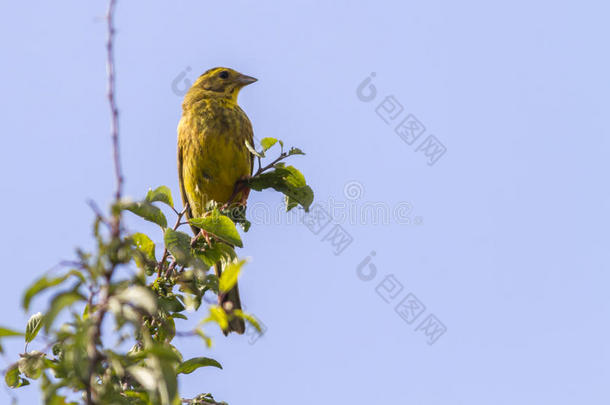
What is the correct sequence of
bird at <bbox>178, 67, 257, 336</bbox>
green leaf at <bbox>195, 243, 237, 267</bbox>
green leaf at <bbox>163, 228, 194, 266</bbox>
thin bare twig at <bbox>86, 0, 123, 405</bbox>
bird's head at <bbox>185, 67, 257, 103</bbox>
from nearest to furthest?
thin bare twig at <bbox>86, 0, 123, 405</bbox>
green leaf at <bbox>163, 228, 194, 266</bbox>
green leaf at <bbox>195, 243, 237, 267</bbox>
bird at <bbox>178, 67, 257, 336</bbox>
bird's head at <bbox>185, 67, 257, 103</bbox>

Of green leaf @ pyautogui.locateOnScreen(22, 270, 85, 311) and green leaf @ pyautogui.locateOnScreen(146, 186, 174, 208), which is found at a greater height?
green leaf @ pyautogui.locateOnScreen(146, 186, 174, 208)

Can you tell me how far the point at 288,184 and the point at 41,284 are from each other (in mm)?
2041

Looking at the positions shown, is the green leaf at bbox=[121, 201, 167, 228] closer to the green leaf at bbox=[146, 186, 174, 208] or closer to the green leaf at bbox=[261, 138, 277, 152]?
the green leaf at bbox=[146, 186, 174, 208]

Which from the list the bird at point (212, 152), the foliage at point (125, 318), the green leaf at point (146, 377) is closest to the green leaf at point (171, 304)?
the foliage at point (125, 318)

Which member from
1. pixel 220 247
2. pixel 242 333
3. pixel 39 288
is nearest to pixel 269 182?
pixel 220 247

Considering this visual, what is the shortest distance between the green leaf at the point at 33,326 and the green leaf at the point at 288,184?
131 centimetres

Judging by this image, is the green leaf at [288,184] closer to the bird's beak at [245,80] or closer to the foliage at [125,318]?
the foliage at [125,318]

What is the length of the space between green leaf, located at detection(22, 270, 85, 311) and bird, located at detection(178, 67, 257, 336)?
3171 millimetres

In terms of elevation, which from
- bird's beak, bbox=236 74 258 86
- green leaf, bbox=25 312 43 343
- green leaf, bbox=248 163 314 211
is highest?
bird's beak, bbox=236 74 258 86

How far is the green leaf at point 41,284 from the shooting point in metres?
1.63

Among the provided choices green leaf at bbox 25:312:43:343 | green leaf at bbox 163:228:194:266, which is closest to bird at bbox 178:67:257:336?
green leaf at bbox 163:228:194:266

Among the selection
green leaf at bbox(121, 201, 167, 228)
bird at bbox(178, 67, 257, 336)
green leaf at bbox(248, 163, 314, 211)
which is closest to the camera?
green leaf at bbox(121, 201, 167, 228)

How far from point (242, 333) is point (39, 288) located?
274 cm

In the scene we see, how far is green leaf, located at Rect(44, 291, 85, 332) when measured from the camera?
160cm
